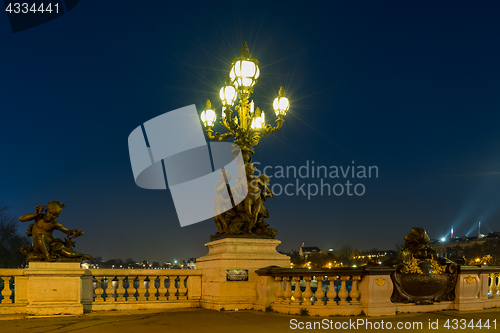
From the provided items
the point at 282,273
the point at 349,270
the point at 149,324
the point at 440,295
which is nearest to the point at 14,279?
the point at 149,324

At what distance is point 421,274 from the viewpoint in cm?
1006

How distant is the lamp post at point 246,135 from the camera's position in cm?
1167

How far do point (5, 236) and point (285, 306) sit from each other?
63.4 meters

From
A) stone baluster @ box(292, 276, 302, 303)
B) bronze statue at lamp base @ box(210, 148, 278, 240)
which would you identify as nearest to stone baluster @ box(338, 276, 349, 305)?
stone baluster @ box(292, 276, 302, 303)

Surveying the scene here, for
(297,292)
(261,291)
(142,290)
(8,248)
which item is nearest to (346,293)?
(297,292)

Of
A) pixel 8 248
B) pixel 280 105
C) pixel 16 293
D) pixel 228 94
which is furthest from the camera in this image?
pixel 8 248

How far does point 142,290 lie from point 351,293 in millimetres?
5297

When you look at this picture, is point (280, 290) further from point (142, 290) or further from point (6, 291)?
point (6, 291)

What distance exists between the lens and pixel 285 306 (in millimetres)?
9953

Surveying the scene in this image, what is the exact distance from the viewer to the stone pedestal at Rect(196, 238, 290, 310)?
1102cm

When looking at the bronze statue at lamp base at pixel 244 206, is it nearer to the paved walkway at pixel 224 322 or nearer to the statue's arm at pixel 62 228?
the paved walkway at pixel 224 322

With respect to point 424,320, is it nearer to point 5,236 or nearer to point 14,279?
point 14,279

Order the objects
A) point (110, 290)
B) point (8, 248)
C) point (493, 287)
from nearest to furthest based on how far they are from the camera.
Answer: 1. point (110, 290)
2. point (493, 287)
3. point (8, 248)

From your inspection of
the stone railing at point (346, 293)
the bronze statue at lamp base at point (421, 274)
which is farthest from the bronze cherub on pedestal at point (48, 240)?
the bronze statue at lamp base at point (421, 274)
